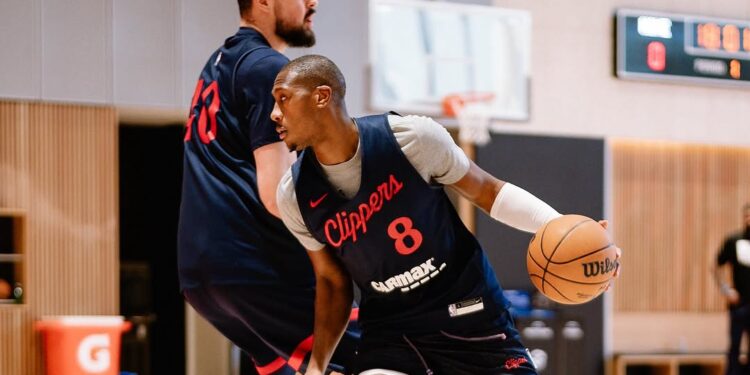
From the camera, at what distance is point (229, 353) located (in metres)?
10.3

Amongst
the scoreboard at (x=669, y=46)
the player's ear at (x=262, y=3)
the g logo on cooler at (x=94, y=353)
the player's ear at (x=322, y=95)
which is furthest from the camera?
the scoreboard at (x=669, y=46)

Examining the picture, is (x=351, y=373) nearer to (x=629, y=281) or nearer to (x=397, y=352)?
(x=397, y=352)

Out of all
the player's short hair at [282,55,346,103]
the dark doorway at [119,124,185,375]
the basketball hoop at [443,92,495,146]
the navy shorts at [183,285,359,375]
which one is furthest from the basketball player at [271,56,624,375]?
the dark doorway at [119,124,185,375]

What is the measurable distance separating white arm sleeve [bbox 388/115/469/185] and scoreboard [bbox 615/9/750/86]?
8.83 meters

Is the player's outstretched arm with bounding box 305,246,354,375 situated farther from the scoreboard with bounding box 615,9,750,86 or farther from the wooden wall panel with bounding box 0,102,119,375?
the scoreboard with bounding box 615,9,750,86

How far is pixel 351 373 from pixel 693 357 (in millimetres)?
8894

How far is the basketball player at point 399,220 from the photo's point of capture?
2988 mm

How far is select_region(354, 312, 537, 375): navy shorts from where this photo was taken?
3.05 meters

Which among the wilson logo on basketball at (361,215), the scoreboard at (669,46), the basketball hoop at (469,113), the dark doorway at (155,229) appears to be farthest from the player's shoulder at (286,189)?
the scoreboard at (669,46)

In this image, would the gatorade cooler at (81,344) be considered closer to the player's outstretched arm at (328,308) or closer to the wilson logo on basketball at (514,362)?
the player's outstretched arm at (328,308)

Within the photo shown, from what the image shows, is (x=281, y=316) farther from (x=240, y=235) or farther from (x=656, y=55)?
(x=656, y=55)

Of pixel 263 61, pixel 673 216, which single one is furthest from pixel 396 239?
pixel 673 216

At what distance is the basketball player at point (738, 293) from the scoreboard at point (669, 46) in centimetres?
210

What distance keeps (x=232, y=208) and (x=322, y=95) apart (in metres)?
0.75
